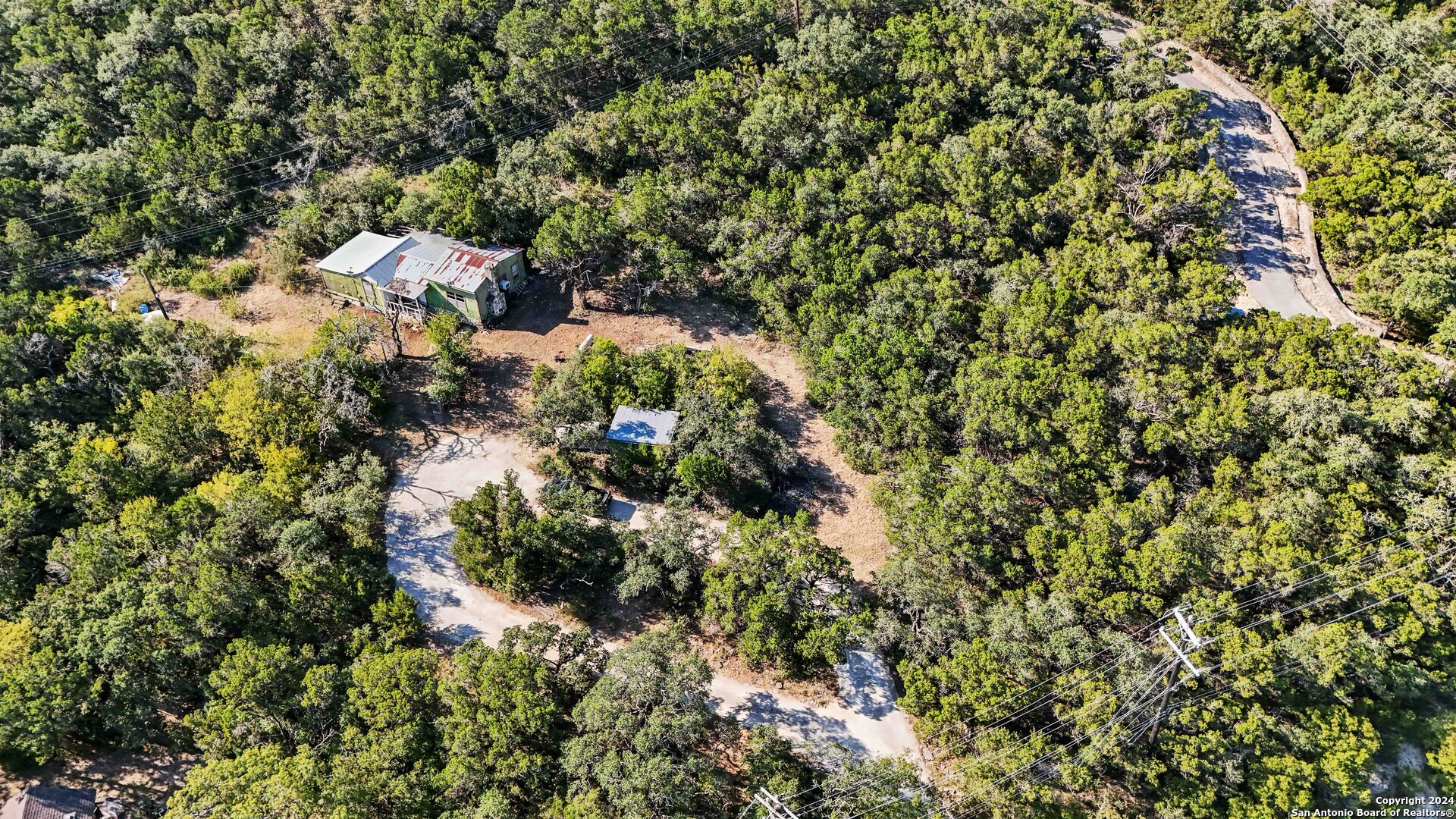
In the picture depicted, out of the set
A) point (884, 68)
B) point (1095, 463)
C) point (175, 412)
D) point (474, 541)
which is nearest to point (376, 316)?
point (175, 412)

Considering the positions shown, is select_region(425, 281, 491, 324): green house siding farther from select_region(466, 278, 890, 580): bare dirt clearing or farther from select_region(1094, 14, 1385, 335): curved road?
select_region(1094, 14, 1385, 335): curved road

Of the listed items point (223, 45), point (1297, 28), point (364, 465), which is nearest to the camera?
point (364, 465)

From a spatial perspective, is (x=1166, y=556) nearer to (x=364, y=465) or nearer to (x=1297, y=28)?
(x=364, y=465)

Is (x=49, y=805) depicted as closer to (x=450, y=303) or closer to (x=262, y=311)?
(x=450, y=303)

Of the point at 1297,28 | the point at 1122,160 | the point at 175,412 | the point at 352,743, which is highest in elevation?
the point at 1297,28

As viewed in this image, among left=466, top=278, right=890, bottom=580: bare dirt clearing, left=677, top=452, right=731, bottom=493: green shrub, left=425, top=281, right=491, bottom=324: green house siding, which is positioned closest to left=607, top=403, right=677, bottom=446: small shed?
left=677, top=452, right=731, bottom=493: green shrub

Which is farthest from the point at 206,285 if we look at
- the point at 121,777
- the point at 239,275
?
the point at 121,777

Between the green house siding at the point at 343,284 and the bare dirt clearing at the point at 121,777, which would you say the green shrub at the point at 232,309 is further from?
the bare dirt clearing at the point at 121,777

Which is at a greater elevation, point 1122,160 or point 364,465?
point 1122,160
